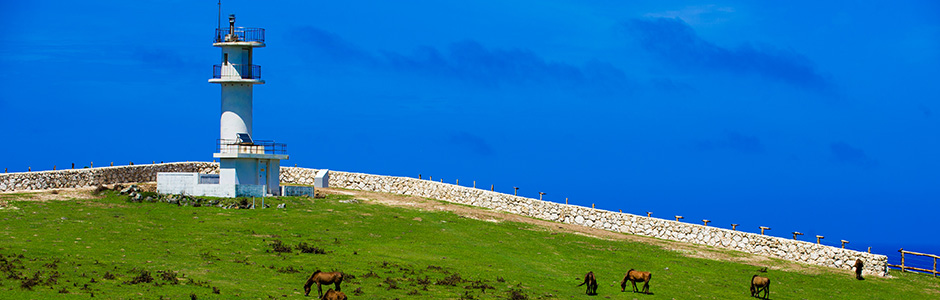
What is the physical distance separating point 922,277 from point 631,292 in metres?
21.6

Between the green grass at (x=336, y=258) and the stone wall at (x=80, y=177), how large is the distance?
505 cm

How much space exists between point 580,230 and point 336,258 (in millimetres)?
20492

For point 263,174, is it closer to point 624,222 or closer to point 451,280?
point 624,222

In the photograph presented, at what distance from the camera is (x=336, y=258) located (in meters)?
34.8

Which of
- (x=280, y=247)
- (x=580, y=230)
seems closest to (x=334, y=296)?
(x=280, y=247)

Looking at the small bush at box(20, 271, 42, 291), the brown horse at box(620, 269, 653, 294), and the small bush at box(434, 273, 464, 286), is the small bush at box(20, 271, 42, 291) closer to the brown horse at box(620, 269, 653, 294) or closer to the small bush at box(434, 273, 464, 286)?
the small bush at box(434, 273, 464, 286)

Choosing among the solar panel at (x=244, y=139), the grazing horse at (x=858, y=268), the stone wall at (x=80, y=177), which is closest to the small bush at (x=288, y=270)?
the solar panel at (x=244, y=139)

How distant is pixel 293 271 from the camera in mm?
31156

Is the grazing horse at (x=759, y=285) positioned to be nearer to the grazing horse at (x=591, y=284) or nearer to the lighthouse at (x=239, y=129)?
the grazing horse at (x=591, y=284)

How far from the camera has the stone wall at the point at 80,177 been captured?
50778 millimetres

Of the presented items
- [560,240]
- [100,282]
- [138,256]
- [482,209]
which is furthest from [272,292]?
[482,209]

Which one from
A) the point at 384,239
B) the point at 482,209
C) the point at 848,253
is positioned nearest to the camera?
the point at 384,239

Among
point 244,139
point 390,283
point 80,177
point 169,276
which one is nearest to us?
point 169,276

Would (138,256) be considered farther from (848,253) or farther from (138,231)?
(848,253)
